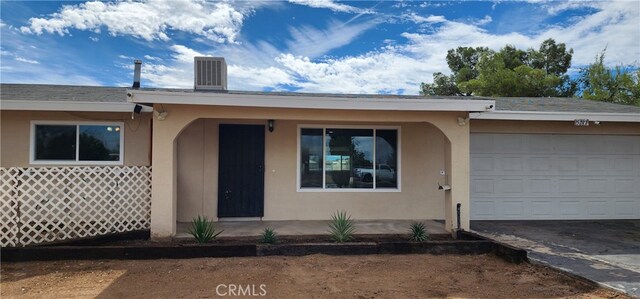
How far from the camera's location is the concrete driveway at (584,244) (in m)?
4.74

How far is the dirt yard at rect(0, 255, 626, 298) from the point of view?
4.23 meters

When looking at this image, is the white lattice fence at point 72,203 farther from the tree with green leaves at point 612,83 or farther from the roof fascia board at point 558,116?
the tree with green leaves at point 612,83

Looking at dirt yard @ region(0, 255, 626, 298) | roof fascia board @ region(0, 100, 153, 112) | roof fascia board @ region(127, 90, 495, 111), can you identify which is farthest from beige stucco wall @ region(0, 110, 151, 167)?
dirt yard @ region(0, 255, 626, 298)

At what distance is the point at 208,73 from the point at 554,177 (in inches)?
332

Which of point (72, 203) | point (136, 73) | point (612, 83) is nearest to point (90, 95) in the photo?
point (136, 73)

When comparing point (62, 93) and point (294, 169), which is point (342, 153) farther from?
point (62, 93)

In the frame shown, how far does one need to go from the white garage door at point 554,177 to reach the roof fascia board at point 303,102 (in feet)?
8.58

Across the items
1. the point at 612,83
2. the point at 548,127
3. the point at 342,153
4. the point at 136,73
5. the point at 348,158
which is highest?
the point at 612,83

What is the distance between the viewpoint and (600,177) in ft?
29.2

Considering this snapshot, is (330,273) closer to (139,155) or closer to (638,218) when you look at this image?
(139,155)

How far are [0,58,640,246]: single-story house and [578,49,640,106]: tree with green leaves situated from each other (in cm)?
1325

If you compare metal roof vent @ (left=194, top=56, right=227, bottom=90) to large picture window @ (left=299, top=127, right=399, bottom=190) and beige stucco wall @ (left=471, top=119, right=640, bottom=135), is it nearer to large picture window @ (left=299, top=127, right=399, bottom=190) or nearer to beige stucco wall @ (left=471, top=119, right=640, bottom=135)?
large picture window @ (left=299, top=127, right=399, bottom=190)

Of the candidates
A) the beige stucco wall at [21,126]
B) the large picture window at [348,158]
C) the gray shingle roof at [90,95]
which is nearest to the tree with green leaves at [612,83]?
the gray shingle roof at [90,95]

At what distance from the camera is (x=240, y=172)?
8125 millimetres
